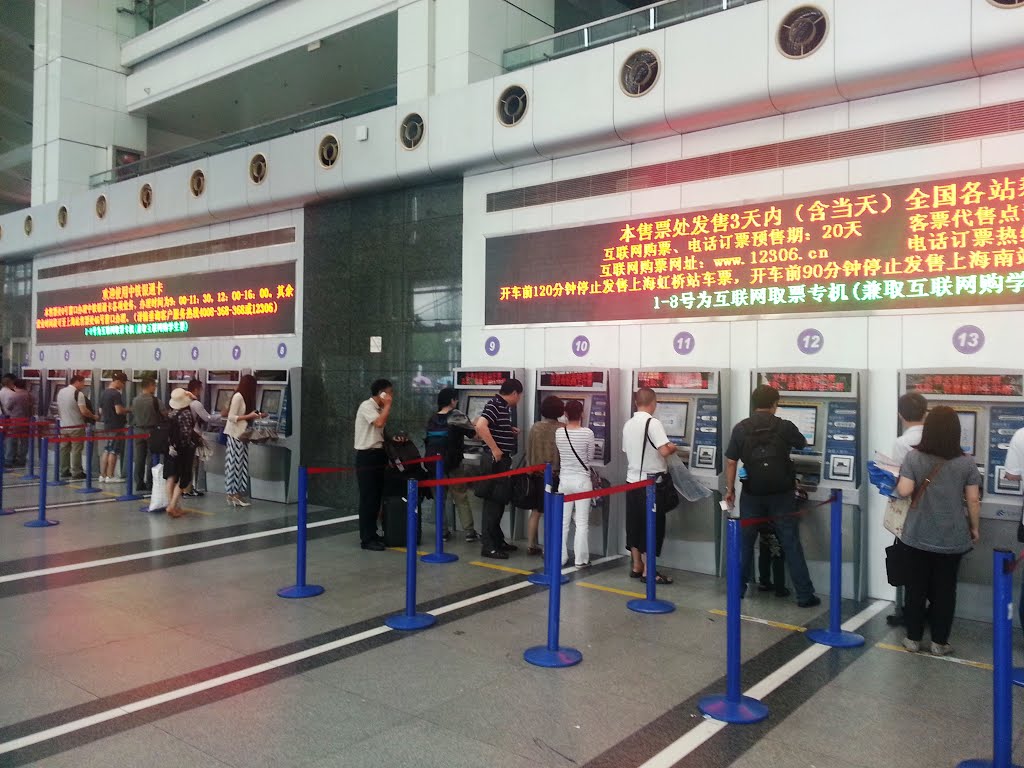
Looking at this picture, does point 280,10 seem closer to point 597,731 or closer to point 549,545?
point 549,545

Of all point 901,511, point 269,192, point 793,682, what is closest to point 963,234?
point 901,511

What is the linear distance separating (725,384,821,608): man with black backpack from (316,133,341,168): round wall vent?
17.7 ft

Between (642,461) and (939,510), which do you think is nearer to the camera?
(939,510)

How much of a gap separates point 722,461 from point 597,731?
2.81 m

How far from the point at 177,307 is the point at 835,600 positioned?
9160mm

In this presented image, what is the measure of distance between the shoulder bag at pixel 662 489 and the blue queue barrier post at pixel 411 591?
176 cm

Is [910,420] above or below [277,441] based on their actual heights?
above

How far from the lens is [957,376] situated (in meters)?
4.76

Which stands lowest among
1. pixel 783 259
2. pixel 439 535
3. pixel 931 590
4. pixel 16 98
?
pixel 439 535

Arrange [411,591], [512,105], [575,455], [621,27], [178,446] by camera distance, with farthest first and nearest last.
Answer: [178,446], [512,105], [621,27], [575,455], [411,591]

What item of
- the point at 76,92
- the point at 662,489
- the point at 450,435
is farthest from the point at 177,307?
the point at 662,489

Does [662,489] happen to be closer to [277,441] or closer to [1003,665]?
[1003,665]

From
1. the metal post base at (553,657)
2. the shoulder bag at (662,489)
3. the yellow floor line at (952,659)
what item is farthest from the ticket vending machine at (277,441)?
the yellow floor line at (952,659)

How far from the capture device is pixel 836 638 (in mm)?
4422
